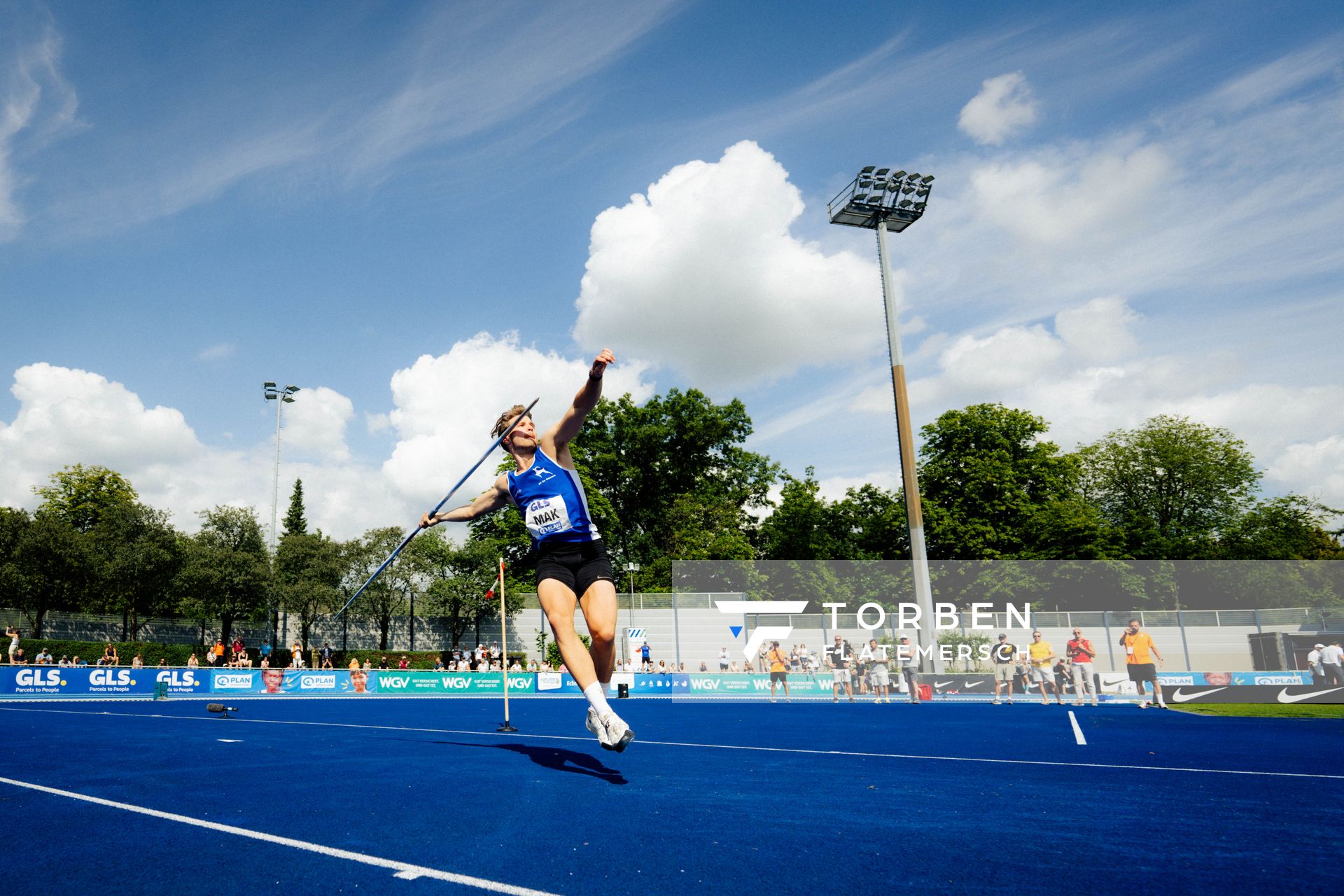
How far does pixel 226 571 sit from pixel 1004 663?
35.4 meters

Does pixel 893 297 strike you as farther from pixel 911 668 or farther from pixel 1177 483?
pixel 1177 483

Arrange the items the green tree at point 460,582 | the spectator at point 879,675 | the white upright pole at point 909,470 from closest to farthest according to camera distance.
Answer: the spectator at point 879,675 → the white upright pole at point 909,470 → the green tree at point 460,582

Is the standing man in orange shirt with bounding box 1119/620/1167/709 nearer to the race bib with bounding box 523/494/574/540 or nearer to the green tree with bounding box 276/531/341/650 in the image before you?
the race bib with bounding box 523/494/574/540

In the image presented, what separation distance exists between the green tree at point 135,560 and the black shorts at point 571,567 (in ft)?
138

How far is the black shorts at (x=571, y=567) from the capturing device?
5.45 metres

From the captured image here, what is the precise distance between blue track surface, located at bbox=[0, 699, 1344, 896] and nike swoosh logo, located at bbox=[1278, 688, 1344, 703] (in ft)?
42.0

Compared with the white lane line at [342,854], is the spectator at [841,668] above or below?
below

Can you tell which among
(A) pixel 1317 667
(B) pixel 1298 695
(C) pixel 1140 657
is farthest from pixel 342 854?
(A) pixel 1317 667

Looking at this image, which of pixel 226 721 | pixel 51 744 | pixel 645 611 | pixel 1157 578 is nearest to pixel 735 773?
pixel 51 744

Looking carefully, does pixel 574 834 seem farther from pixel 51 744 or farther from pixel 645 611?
pixel 645 611

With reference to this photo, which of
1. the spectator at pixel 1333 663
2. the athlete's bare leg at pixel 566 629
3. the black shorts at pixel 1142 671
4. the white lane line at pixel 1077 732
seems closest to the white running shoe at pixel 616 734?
the athlete's bare leg at pixel 566 629

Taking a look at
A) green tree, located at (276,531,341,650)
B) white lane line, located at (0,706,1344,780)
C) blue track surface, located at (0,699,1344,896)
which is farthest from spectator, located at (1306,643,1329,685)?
green tree, located at (276,531,341,650)

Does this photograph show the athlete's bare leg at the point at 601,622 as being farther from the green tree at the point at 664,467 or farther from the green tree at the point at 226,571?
the green tree at the point at 664,467

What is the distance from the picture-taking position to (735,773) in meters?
5.27
